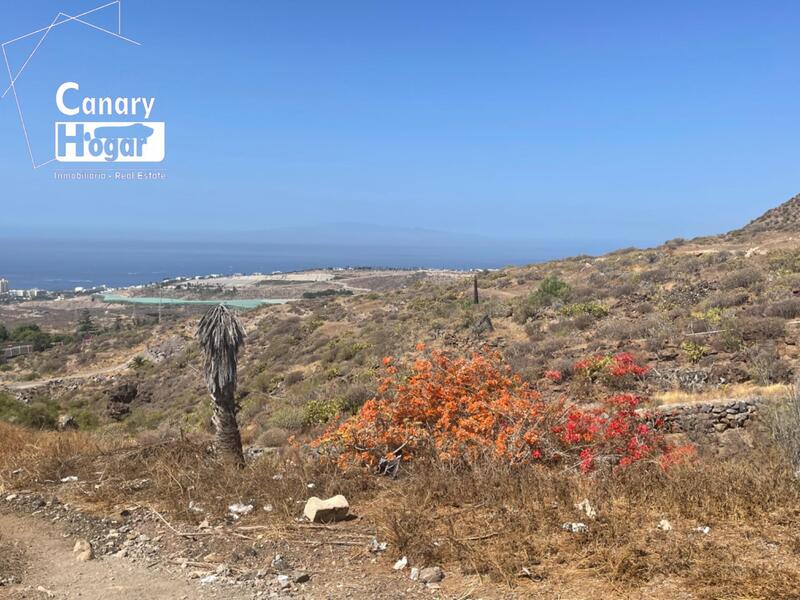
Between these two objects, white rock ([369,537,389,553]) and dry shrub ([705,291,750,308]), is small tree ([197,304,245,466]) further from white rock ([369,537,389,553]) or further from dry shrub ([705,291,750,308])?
dry shrub ([705,291,750,308])

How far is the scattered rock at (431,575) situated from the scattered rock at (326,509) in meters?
1.40

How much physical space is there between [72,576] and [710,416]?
1028 cm

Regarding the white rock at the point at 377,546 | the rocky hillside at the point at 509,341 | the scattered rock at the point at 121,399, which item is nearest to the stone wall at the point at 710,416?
the rocky hillside at the point at 509,341

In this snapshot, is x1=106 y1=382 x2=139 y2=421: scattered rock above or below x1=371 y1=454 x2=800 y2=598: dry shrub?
below

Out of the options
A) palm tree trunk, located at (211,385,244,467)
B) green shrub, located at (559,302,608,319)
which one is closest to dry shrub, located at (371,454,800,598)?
palm tree trunk, located at (211,385,244,467)

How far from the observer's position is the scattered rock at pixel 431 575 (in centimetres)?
470

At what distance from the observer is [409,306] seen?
3553 cm

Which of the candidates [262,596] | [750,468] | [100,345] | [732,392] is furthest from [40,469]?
[100,345]

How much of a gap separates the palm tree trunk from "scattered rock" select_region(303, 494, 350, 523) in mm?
2778

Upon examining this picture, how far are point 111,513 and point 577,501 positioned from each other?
16.3 feet

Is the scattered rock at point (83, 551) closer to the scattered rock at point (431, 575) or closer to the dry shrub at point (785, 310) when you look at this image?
the scattered rock at point (431, 575)

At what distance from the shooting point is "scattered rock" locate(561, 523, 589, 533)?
508 centimetres

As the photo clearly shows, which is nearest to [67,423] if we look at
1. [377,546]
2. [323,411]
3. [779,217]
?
[323,411]

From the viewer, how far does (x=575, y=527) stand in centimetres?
515
